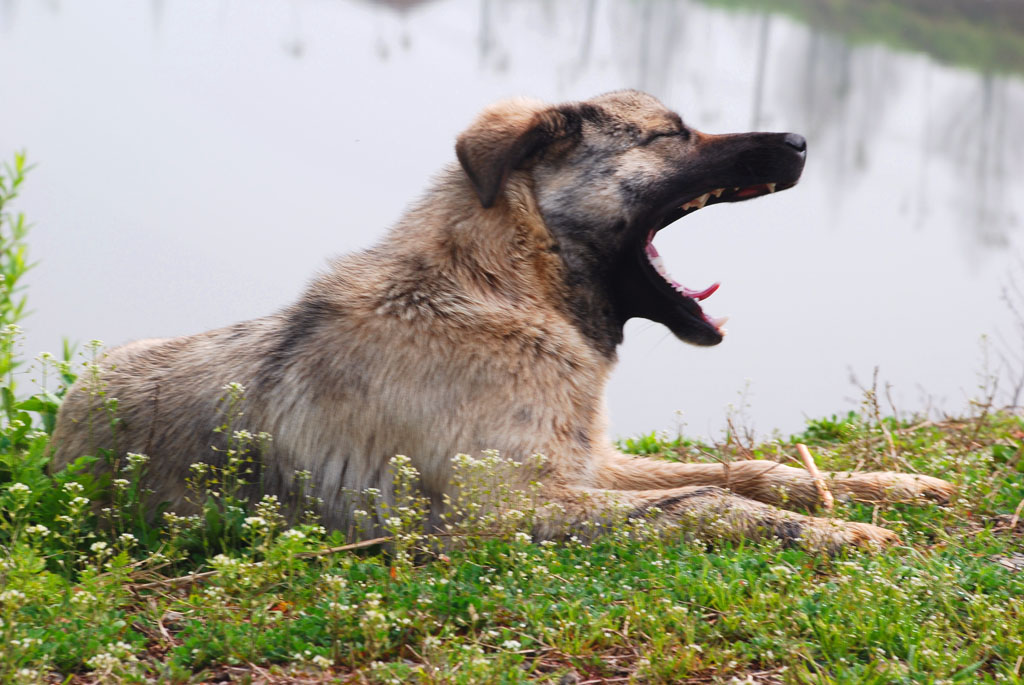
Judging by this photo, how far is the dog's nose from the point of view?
4107 mm

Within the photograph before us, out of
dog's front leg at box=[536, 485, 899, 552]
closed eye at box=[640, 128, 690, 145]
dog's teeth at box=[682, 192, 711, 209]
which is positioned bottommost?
dog's front leg at box=[536, 485, 899, 552]

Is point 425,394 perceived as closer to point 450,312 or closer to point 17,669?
point 450,312

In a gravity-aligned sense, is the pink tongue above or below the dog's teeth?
below

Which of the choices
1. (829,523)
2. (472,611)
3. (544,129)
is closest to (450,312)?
(544,129)

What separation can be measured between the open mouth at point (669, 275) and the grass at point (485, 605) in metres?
1.08

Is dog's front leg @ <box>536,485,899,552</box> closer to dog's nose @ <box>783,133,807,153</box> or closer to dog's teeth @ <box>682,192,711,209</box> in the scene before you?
dog's teeth @ <box>682,192,711,209</box>

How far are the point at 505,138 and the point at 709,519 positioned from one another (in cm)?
161

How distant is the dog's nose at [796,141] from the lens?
4.11 m

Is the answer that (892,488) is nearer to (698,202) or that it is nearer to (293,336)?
(698,202)

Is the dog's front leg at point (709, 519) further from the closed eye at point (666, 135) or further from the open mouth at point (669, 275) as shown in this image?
the closed eye at point (666, 135)

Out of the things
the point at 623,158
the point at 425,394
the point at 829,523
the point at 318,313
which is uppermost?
the point at 623,158

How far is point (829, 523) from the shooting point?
3.45m

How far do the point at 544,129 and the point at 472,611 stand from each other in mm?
2017

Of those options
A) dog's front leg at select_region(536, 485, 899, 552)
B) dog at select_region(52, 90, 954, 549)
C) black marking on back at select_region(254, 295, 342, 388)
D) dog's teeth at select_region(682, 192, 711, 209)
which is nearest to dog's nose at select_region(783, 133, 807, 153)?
dog at select_region(52, 90, 954, 549)
